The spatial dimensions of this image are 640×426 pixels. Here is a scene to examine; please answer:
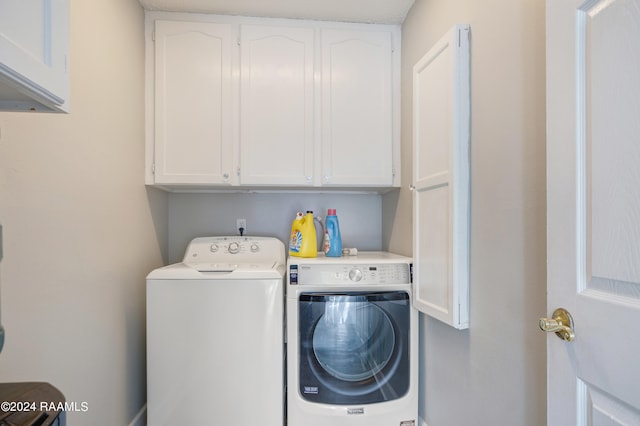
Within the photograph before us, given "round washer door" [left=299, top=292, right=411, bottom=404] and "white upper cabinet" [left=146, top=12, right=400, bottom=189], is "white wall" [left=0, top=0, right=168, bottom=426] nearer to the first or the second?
"white upper cabinet" [left=146, top=12, right=400, bottom=189]

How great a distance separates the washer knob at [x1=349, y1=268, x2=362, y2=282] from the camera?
176 cm

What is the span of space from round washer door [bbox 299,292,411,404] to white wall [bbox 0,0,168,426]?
897 millimetres

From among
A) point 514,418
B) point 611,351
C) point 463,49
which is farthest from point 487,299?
point 463,49

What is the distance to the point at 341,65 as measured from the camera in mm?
2107

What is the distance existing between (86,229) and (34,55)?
894mm

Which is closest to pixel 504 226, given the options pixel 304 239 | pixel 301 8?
pixel 304 239

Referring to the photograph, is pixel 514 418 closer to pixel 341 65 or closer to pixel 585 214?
pixel 585 214

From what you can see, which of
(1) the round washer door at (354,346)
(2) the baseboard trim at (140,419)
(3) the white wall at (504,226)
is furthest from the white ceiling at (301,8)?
(2) the baseboard trim at (140,419)

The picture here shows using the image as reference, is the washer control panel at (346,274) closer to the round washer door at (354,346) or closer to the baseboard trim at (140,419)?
the round washer door at (354,346)

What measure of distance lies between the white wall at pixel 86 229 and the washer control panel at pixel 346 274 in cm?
87

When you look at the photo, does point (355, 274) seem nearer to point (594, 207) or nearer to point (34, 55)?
point (594, 207)

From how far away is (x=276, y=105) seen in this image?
6.77 feet

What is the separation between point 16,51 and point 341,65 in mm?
1772

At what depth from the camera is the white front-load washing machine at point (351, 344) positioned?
1.73m
